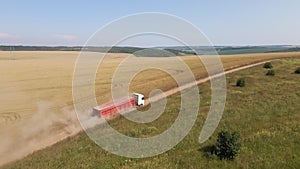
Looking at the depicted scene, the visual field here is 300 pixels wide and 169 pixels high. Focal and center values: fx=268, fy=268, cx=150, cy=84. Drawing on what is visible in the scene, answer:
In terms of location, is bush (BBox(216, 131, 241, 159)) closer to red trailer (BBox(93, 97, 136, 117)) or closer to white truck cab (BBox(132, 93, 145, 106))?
red trailer (BBox(93, 97, 136, 117))

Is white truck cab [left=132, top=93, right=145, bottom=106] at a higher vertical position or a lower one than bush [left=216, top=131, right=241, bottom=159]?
lower

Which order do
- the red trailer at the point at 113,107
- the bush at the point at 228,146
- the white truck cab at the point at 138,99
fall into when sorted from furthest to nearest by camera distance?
the white truck cab at the point at 138,99 → the red trailer at the point at 113,107 → the bush at the point at 228,146

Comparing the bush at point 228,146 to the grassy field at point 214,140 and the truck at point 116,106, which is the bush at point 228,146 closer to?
the grassy field at point 214,140

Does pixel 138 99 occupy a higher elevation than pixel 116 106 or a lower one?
higher

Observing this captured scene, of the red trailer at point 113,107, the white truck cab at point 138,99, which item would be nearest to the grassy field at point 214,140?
the red trailer at point 113,107

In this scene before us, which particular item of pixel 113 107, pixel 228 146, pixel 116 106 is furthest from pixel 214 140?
pixel 116 106

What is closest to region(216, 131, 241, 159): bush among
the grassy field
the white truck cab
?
the grassy field

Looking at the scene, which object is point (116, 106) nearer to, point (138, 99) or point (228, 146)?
point (138, 99)
